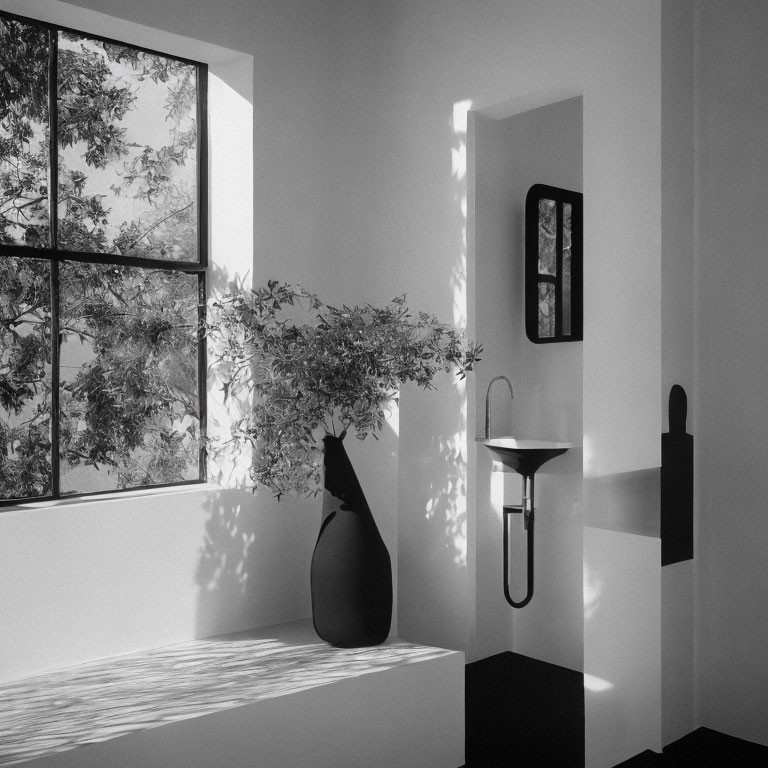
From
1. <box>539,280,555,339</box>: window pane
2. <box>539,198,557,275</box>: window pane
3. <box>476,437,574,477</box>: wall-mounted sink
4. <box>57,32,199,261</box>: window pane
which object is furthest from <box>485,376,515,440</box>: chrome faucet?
<box>57,32,199,261</box>: window pane

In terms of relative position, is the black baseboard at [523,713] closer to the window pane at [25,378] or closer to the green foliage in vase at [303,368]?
the green foliage in vase at [303,368]

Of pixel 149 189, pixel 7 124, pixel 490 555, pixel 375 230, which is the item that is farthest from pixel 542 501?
pixel 7 124

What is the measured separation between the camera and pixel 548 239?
4.12 m

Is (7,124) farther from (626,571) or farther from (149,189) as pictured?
(626,571)

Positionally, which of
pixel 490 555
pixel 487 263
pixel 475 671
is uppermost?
pixel 487 263

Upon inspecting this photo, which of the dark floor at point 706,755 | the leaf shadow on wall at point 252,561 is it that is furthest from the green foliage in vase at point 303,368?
the dark floor at point 706,755

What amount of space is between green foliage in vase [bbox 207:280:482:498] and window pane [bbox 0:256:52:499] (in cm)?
67

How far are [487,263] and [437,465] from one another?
3.22 feet

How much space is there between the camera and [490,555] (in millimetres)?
3984

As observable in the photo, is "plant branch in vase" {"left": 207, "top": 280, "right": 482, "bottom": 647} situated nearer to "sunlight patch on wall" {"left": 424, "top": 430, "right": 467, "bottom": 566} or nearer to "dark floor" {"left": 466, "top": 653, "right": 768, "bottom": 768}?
"sunlight patch on wall" {"left": 424, "top": 430, "right": 467, "bottom": 566}

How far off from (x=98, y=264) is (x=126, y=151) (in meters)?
0.51

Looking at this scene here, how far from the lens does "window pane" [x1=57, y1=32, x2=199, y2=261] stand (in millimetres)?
3381

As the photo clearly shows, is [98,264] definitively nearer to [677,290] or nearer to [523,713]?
[677,290]

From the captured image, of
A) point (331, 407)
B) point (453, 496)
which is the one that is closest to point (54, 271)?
point (331, 407)
